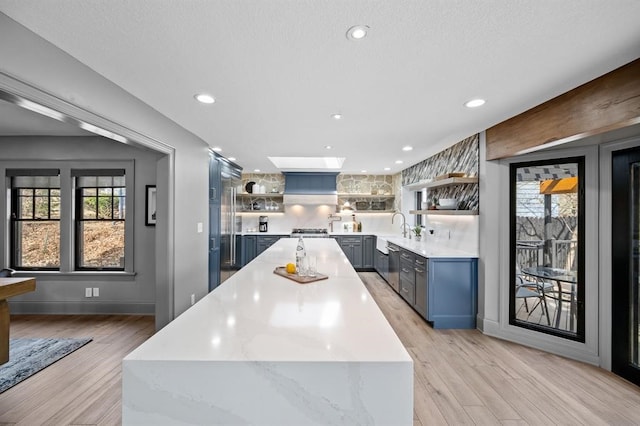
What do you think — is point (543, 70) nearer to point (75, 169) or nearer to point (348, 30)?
point (348, 30)

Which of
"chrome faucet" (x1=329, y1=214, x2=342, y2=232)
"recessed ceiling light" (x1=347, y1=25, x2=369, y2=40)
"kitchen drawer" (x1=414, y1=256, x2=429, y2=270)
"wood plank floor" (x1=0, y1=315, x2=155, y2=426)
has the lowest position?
"wood plank floor" (x1=0, y1=315, x2=155, y2=426)

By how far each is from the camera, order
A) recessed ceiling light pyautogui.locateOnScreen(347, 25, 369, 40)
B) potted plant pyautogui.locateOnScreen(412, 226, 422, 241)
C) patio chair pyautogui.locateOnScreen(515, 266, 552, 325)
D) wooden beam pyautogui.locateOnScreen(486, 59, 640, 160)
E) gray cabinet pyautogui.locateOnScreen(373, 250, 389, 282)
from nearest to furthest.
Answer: recessed ceiling light pyautogui.locateOnScreen(347, 25, 369, 40) < wooden beam pyautogui.locateOnScreen(486, 59, 640, 160) < patio chair pyautogui.locateOnScreen(515, 266, 552, 325) < potted plant pyautogui.locateOnScreen(412, 226, 422, 241) < gray cabinet pyautogui.locateOnScreen(373, 250, 389, 282)

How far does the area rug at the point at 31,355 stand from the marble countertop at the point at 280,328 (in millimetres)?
2135

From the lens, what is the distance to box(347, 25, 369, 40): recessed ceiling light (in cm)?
142

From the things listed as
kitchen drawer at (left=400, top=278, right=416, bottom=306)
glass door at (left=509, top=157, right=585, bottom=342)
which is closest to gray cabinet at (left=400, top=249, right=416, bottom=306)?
kitchen drawer at (left=400, top=278, right=416, bottom=306)

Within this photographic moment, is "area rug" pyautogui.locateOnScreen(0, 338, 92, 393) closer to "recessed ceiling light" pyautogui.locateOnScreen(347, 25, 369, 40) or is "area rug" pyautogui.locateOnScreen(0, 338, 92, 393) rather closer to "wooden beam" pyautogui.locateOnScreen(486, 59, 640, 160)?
"recessed ceiling light" pyautogui.locateOnScreen(347, 25, 369, 40)

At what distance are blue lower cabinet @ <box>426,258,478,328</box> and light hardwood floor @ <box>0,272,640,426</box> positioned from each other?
236mm

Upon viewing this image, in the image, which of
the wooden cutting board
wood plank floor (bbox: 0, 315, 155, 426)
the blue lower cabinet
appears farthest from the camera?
the blue lower cabinet

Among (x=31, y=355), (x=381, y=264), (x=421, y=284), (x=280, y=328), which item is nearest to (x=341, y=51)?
(x=280, y=328)

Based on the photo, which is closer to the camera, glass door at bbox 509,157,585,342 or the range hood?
glass door at bbox 509,157,585,342

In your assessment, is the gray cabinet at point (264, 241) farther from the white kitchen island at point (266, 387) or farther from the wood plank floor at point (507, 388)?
the white kitchen island at point (266, 387)

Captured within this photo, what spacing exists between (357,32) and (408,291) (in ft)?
12.1

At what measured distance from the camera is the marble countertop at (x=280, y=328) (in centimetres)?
100

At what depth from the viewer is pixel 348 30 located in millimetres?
1447
